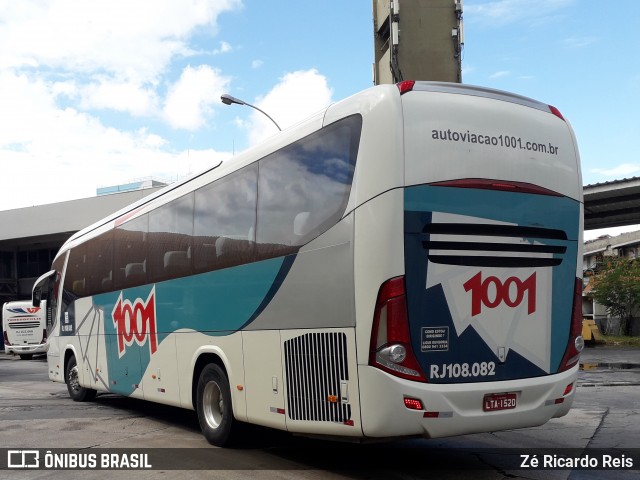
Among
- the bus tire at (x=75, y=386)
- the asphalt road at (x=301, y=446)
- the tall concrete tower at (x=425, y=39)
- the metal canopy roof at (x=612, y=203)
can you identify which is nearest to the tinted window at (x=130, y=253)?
the asphalt road at (x=301, y=446)

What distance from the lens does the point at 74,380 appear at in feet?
47.8

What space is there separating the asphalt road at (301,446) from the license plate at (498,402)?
84 centimetres

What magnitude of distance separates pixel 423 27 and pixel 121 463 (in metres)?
32.4

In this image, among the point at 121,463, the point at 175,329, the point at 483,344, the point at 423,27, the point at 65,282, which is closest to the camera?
the point at 483,344

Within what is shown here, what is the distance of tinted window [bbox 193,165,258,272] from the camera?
324 inches

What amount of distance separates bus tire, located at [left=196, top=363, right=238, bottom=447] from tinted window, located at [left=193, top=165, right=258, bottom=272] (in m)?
1.36

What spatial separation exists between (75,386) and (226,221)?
25.3 ft

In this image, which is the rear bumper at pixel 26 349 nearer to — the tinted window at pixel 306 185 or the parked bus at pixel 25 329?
the parked bus at pixel 25 329

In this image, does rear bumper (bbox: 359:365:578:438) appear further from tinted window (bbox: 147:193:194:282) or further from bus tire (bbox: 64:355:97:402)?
bus tire (bbox: 64:355:97:402)

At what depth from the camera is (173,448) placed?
8.77 meters

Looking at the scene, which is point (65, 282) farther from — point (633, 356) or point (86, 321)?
point (633, 356)

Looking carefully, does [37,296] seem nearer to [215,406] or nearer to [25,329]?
[215,406]

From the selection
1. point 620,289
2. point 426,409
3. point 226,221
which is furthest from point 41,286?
point 620,289

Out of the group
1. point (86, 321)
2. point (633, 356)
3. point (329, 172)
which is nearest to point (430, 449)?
point (329, 172)
